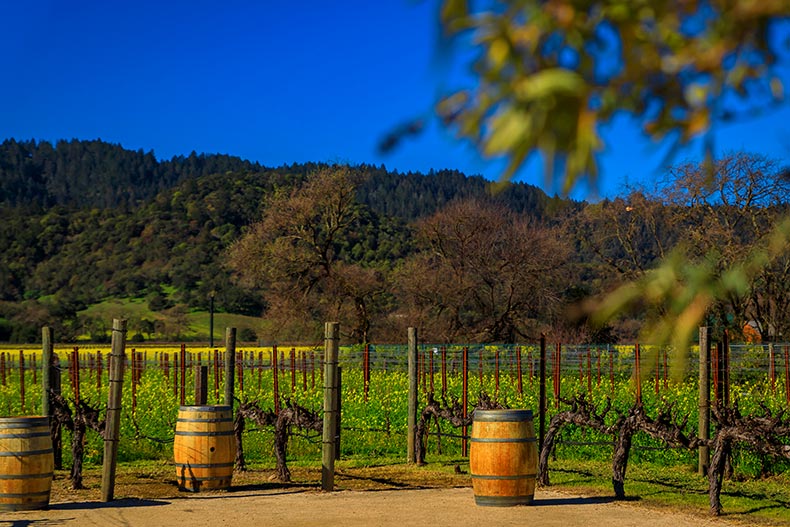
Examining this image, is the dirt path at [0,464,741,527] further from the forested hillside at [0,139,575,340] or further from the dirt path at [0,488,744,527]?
the forested hillside at [0,139,575,340]

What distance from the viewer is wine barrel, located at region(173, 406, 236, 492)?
10.0 metres

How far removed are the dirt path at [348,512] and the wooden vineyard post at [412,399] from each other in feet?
8.22

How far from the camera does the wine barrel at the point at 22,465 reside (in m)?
8.81

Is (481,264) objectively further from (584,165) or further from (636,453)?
(584,165)

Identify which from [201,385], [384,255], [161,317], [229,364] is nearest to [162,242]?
[161,317]

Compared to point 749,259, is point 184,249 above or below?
above

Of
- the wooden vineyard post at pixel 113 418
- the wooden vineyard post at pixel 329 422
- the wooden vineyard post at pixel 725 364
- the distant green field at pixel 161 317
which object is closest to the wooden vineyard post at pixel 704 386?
the wooden vineyard post at pixel 725 364

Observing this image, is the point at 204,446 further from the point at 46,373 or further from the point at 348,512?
the point at 46,373

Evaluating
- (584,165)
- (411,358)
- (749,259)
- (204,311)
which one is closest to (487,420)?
(411,358)

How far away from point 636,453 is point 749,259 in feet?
38.4

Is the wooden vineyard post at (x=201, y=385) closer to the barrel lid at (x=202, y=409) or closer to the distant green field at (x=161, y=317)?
the barrel lid at (x=202, y=409)

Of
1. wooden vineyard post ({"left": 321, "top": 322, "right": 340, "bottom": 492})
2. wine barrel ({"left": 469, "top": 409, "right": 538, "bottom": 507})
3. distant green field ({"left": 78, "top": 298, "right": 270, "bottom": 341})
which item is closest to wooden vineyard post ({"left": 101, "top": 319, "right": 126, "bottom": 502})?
wooden vineyard post ({"left": 321, "top": 322, "right": 340, "bottom": 492})

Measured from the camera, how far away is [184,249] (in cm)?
9331

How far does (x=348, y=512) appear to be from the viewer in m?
8.95
